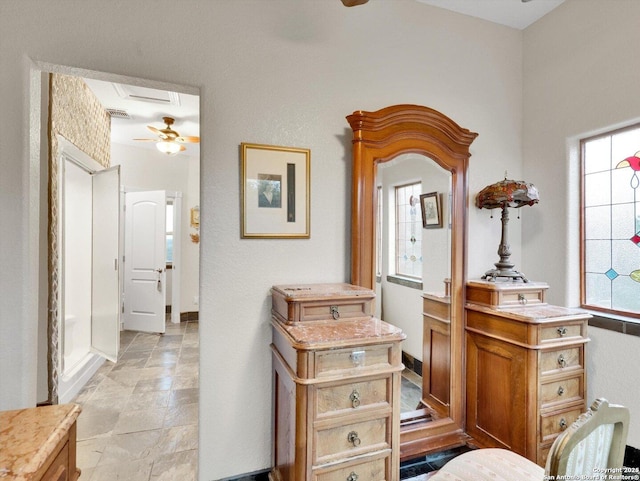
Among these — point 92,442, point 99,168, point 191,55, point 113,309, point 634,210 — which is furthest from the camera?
point 99,168

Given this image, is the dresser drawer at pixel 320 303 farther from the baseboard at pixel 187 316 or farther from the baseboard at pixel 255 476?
the baseboard at pixel 187 316

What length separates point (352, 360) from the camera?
5.04ft

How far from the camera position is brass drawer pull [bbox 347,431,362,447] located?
5.05 feet

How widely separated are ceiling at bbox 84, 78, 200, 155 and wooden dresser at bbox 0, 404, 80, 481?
9.22 feet

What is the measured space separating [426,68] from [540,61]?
98 centimetres

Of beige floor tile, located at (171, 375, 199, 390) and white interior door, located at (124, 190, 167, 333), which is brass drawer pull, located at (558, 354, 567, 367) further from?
white interior door, located at (124, 190, 167, 333)

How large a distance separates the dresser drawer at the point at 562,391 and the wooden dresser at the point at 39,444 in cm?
227

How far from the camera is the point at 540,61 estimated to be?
2641mm

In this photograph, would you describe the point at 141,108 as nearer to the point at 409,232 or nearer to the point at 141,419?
the point at 141,419

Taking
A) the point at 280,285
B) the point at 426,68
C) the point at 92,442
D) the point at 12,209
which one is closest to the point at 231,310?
the point at 280,285

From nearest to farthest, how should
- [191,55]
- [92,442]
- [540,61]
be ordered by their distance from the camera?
[191,55], [92,442], [540,61]

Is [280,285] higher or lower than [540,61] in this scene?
lower

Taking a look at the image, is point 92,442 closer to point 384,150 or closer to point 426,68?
point 384,150

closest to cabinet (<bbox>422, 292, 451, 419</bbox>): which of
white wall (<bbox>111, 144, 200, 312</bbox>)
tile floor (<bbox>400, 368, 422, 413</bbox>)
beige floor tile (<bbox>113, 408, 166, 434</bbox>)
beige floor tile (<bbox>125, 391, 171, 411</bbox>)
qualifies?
tile floor (<bbox>400, 368, 422, 413</bbox>)
